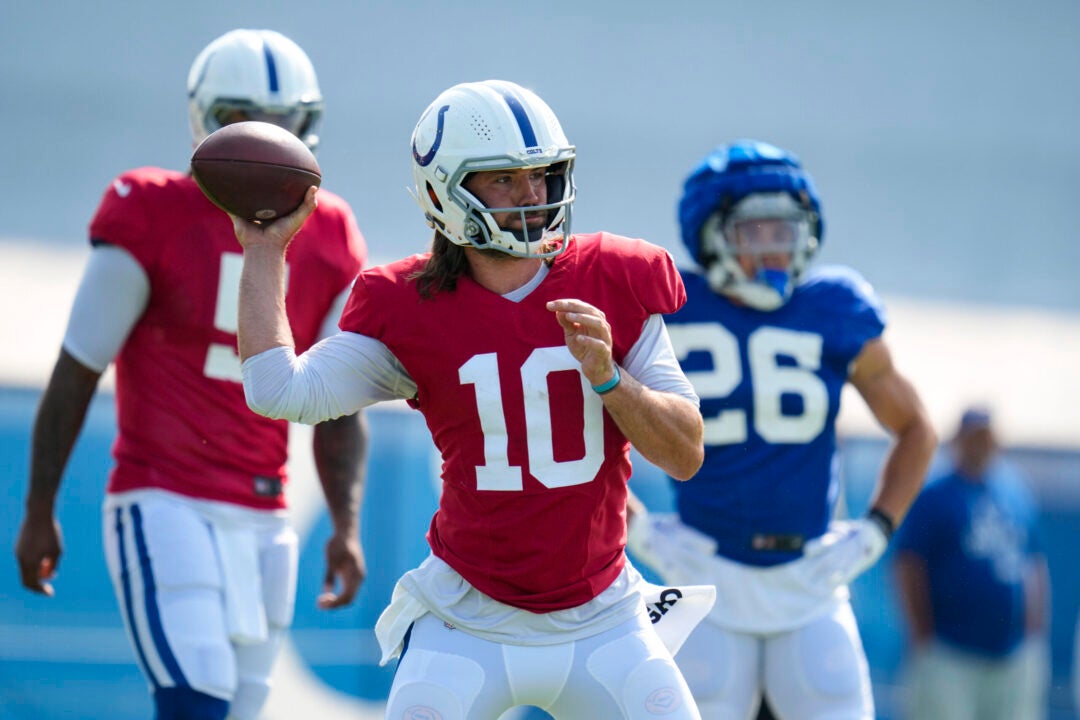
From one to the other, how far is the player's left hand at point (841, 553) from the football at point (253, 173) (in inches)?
68.1

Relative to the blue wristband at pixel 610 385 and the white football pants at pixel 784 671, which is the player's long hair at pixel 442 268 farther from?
the white football pants at pixel 784 671

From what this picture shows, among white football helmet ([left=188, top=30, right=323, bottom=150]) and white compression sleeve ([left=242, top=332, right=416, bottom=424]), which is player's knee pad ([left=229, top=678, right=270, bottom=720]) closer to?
white compression sleeve ([left=242, top=332, right=416, bottom=424])

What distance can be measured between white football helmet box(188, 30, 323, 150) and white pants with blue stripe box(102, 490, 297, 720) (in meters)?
0.98

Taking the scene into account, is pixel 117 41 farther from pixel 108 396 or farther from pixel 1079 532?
pixel 1079 532

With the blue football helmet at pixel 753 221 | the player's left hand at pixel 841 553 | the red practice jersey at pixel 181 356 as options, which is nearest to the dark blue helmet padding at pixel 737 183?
the blue football helmet at pixel 753 221

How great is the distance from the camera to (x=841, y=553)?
3807 mm

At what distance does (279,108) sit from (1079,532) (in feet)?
13.7

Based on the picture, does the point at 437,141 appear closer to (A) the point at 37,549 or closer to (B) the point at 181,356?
(B) the point at 181,356

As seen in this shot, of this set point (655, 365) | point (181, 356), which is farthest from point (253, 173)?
point (181, 356)

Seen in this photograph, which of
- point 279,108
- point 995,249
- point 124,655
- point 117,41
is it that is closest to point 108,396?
point 124,655

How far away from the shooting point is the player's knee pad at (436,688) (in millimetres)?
2631

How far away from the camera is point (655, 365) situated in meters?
2.73

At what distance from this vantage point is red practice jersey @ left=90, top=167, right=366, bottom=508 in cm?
370

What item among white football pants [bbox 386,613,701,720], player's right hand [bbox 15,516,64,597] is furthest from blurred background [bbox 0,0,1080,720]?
white football pants [bbox 386,613,701,720]
